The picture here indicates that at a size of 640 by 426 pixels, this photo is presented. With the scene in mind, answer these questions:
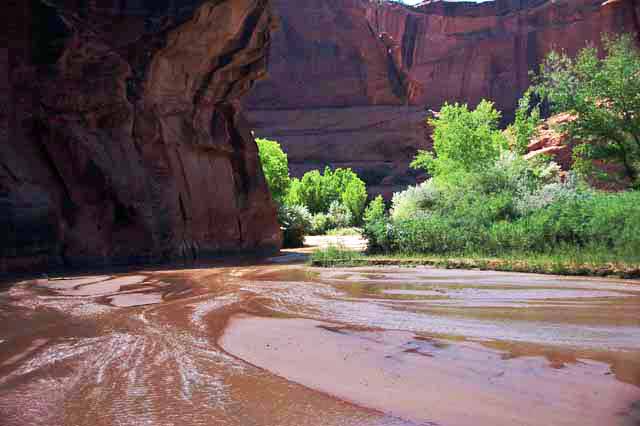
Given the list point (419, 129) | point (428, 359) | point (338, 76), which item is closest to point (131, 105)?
point (428, 359)

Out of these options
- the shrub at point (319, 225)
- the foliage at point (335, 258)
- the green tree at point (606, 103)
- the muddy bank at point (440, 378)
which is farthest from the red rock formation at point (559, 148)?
the muddy bank at point (440, 378)

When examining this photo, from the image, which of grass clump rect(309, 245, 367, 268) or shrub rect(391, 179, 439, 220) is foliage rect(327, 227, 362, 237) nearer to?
shrub rect(391, 179, 439, 220)

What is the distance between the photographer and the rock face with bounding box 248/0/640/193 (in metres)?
52.8

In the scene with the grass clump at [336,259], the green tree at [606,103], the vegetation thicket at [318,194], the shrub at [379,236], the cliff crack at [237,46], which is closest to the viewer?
the grass clump at [336,259]

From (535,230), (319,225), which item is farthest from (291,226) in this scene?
(535,230)

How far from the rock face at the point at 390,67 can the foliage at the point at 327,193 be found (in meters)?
7.49

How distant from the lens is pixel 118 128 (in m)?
16.3

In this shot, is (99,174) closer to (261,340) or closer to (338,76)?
(261,340)

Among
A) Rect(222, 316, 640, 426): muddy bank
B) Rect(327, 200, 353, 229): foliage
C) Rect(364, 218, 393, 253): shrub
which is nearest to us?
Rect(222, 316, 640, 426): muddy bank

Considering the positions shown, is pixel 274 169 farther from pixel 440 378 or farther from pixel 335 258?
pixel 440 378

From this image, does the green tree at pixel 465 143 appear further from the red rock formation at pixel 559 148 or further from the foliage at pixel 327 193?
the foliage at pixel 327 193

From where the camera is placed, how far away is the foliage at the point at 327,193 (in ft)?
132

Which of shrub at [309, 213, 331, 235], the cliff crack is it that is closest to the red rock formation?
the cliff crack

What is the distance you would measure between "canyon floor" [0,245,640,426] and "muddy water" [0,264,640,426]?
2cm
